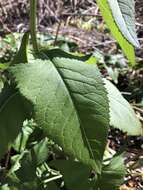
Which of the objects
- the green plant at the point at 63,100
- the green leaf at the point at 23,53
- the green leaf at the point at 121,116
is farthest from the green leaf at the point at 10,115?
the green leaf at the point at 121,116

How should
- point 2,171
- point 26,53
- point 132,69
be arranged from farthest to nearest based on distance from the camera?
point 132,69 → point 2,171 → point 26,53

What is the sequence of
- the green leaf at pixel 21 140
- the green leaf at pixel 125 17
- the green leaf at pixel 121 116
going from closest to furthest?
the green leaf at pixel 125 17 < the green leaf at pixel 121 116 < the green leaf at pixel 21 140

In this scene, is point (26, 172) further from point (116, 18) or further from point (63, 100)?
point (116, 18)

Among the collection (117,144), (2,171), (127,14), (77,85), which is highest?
(127,14)

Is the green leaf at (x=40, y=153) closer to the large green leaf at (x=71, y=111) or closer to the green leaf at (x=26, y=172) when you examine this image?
the green leaf at (x=26, y=172)

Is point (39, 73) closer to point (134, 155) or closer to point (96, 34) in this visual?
point (134, 155)

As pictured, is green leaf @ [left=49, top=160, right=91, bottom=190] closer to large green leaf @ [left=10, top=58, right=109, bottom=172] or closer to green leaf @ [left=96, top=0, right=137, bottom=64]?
large green leaf @ [left=10, top=58, right=109, bottom=172]

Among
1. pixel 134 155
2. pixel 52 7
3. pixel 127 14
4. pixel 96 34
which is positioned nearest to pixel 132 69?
pixel 96 34
